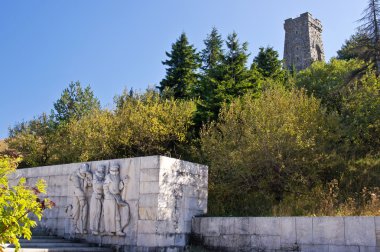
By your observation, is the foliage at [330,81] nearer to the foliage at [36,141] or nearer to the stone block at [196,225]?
the stone block at [196,225]

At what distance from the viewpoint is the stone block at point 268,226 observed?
8.83 meters

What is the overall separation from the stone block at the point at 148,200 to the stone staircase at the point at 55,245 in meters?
1.49

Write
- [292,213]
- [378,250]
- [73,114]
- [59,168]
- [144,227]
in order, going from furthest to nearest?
[73,114] → [59,168] → [292,213] → [144,227] → [378,250]

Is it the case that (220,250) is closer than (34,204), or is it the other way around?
(34,204)

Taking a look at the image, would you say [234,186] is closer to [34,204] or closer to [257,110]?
[257,110]

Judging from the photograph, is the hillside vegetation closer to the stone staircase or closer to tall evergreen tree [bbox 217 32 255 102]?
tall evergreen tree [bbox 217 32 255 102]

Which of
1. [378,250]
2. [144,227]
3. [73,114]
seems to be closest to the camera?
[378,250]

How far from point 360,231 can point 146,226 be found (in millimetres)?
4570

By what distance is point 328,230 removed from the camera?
26.6 ft

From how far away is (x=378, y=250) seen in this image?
748cm

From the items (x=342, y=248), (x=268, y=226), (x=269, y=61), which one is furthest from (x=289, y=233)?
(x=269, y=61)

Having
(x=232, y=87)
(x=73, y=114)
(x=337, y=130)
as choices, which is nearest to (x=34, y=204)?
(x=337, y=130)

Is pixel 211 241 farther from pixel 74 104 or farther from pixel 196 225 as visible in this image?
pixel 74 104

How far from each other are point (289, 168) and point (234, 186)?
1.81 metres
